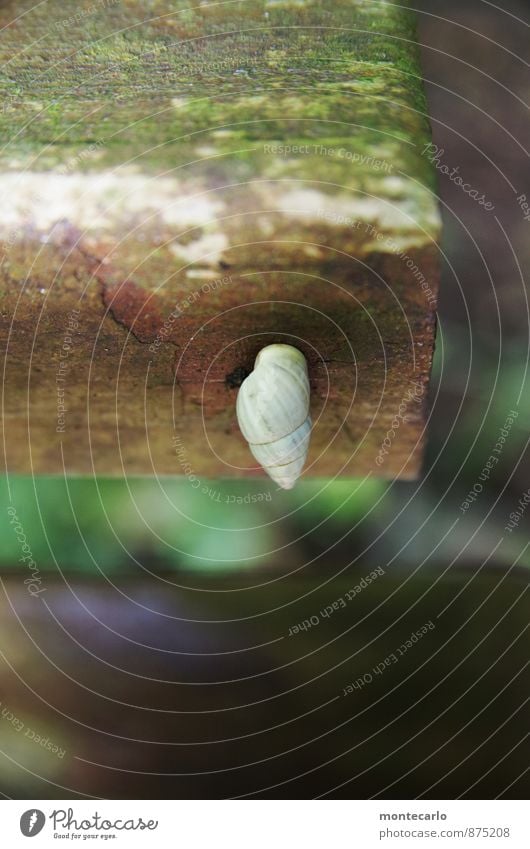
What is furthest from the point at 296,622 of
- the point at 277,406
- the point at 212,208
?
the point at 212,208

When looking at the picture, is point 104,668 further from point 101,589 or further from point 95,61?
point 95,61

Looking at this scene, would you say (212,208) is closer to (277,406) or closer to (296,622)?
(277,406)

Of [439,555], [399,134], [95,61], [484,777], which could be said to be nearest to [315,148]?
[399,134]

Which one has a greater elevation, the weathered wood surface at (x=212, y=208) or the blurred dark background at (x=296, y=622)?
the weathered wood surface at (x=212, y=208)

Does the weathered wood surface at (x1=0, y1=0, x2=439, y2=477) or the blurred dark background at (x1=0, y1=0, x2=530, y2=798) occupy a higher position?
the weathered wood surface at (x1=0, y1=0, x2=439, y2=477)
